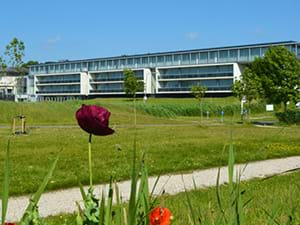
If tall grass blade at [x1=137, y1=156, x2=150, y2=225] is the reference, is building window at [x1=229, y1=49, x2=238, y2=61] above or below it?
above

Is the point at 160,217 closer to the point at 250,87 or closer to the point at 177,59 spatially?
the point at 250,87

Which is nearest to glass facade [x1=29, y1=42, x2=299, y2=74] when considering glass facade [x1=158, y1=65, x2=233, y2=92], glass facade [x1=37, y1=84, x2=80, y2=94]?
glass facade [x1=158, y1=65, x2=233, y2=92]

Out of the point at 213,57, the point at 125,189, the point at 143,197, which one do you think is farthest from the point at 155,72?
the point at 143,197

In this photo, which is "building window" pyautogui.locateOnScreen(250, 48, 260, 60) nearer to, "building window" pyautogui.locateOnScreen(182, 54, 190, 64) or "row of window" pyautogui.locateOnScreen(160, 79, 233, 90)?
"row of window" pyautogui.locateOnScreen(160, 79, 233, 90)

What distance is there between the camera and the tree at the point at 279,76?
39.7m

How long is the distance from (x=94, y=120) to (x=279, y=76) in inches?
1582

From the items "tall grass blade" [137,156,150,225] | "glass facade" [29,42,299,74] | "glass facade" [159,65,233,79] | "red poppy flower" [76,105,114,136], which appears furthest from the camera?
"glass facade" [159,65,233,79]

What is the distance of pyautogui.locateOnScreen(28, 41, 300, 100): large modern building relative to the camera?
83938 millimetres

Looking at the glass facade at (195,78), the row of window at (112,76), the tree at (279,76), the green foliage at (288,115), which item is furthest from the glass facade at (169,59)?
the green foliage at (288,115)

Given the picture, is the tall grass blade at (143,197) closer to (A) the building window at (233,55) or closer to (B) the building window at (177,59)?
(A) the building window at (233,55)

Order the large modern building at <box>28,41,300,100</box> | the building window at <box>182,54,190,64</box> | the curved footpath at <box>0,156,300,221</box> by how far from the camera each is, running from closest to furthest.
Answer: the curved footpath at <box>0,156,300,221</box> → the large modern building at <box>28,41,300,100</box> → the building window at <box>182,54,190,64</box>

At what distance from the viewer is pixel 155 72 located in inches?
3580

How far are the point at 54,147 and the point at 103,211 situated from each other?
50.7ft

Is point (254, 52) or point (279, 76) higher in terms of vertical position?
point (254, 52)
